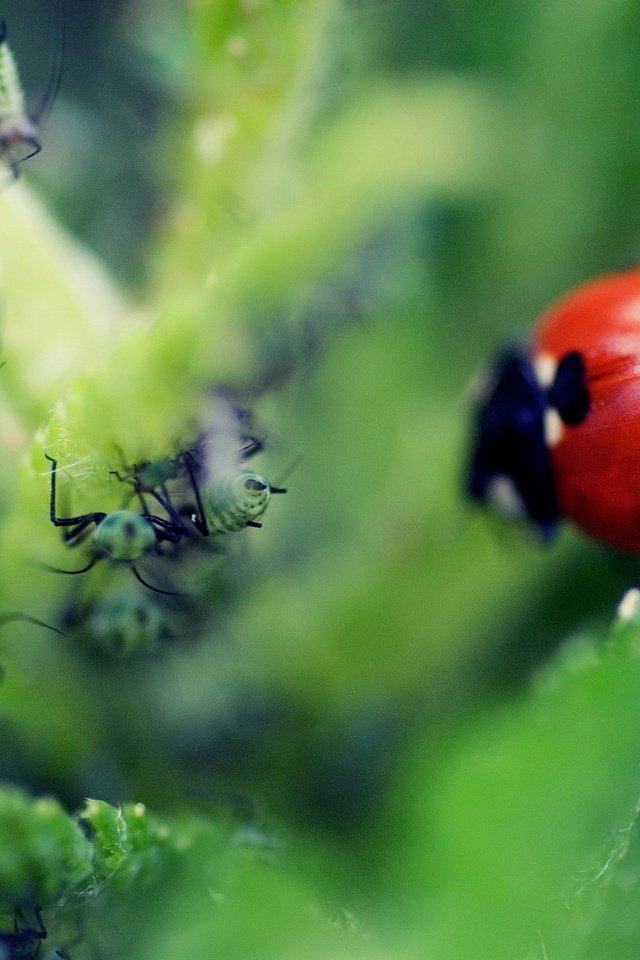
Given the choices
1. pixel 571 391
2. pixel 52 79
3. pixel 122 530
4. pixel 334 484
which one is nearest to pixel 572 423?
pixel 571 391

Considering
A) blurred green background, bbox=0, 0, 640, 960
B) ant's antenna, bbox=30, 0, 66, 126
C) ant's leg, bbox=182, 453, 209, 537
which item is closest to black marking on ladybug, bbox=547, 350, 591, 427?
blurred green background, bbox=0, 0, 640, 960

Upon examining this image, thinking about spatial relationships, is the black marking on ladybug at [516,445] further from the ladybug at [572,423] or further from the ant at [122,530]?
the ant at [122,530]

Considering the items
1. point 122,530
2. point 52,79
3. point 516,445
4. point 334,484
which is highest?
point 52,79

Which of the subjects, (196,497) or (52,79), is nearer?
(196,497)

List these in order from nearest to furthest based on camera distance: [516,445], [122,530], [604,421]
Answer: [122,530]
[604,421]
[516,445]

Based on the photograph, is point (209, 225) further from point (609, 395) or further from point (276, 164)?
point (609, 395)

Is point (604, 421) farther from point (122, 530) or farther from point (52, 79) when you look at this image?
point (52, 79)

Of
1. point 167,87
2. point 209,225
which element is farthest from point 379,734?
point 167,87

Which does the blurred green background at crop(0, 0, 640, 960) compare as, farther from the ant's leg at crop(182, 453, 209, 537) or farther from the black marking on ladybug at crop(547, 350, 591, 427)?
the black marking on ladybug at crop(547, 350, 591, 427)
